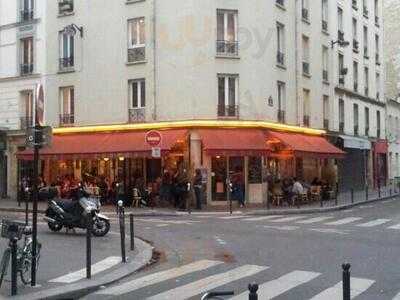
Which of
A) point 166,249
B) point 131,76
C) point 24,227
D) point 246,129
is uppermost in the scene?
point 131,76

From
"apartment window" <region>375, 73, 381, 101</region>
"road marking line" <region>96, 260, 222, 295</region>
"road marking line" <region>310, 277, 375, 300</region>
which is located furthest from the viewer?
"apartment window" <region>375, 73, 381, 101</region>

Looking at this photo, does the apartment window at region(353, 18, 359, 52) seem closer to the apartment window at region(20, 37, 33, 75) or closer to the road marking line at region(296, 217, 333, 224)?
the apartment window at region(20, 37, 33, 75)

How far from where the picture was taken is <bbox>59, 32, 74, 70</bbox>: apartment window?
31031 millimetres

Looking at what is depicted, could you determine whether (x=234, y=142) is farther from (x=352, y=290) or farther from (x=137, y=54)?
(x=352, y=290)

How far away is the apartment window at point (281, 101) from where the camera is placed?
30109 mm

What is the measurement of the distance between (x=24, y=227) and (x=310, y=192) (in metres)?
21.8

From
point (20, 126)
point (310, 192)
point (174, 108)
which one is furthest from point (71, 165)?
point (310, 192)

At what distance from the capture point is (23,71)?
3228 cm

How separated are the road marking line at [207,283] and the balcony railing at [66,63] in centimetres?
2166

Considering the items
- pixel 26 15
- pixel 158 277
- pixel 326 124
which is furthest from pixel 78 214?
pixel 326 124

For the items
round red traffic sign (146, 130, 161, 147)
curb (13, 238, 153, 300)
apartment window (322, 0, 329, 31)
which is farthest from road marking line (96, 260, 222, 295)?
apartment window (322, 0, 329, 31)

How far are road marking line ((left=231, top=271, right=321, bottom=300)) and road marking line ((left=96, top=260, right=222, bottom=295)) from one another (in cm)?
161

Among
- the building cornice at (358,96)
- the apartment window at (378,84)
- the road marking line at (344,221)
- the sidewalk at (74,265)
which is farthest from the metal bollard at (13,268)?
the apartment window at (378,84)

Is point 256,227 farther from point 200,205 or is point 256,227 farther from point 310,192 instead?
point 310,192
